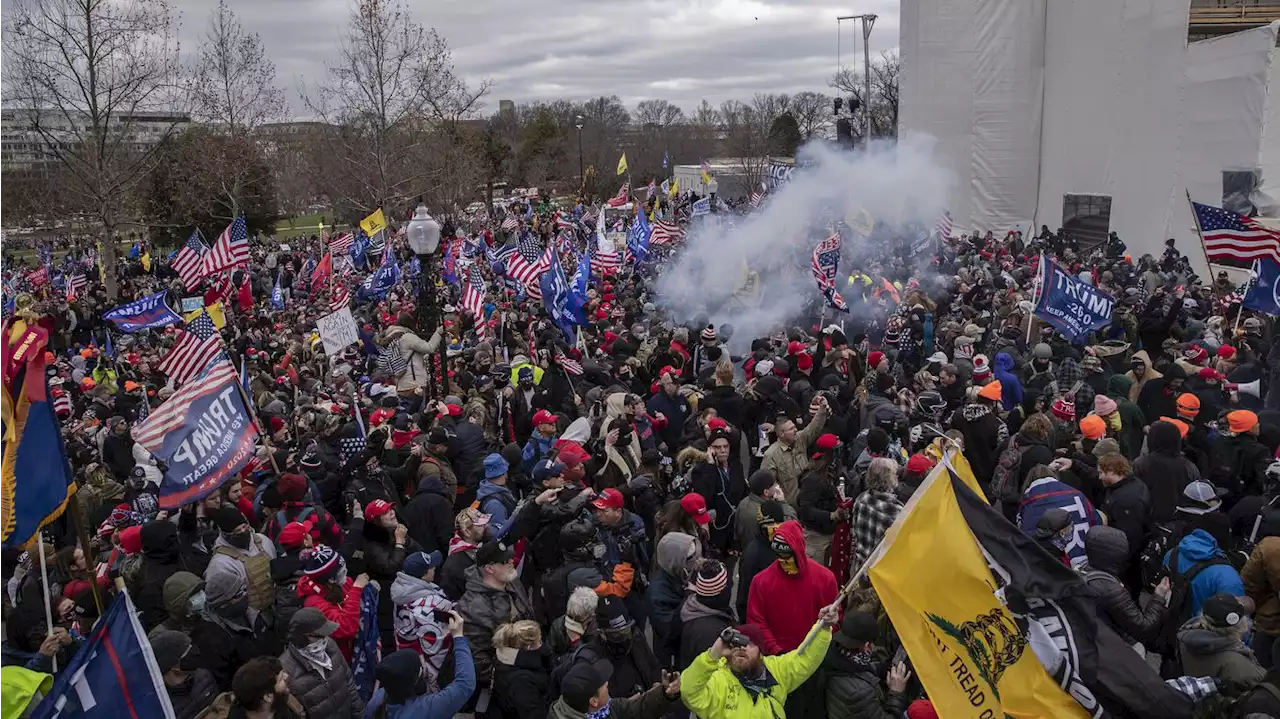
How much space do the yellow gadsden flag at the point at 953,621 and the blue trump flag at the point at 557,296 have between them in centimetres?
931

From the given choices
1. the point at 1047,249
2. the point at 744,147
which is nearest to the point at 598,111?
the point at 744,147

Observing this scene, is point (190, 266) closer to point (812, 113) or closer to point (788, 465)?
point (788, 465)

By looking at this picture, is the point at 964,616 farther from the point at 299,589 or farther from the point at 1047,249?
the point at 1047,249

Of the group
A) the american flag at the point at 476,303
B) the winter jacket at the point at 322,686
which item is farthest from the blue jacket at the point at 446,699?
the american flag at the point at 476,303

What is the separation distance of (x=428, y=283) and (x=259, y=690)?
7.98 meters

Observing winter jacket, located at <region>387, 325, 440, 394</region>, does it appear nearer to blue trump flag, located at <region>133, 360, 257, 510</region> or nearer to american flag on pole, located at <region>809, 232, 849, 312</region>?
blue trump flag, located at <region>133, 360, 257, 510</region>

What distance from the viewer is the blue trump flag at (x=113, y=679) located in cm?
A: 377

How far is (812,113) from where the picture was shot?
79.2 meters

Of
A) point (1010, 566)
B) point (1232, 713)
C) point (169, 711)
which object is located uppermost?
point (1010, 566)

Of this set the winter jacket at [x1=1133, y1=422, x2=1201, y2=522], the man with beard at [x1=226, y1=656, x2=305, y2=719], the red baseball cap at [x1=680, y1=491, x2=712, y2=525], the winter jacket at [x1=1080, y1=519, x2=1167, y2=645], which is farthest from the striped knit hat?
the winter jacket at [x1=1133, y1=422, x2=1201, y2=522]

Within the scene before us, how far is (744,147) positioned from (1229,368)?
178 feet

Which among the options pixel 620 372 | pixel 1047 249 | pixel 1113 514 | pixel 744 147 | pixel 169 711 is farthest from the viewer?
pixel 744 147

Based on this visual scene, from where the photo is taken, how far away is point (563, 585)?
214 inches

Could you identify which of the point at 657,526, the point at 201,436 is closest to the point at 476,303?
the point at 201,436
